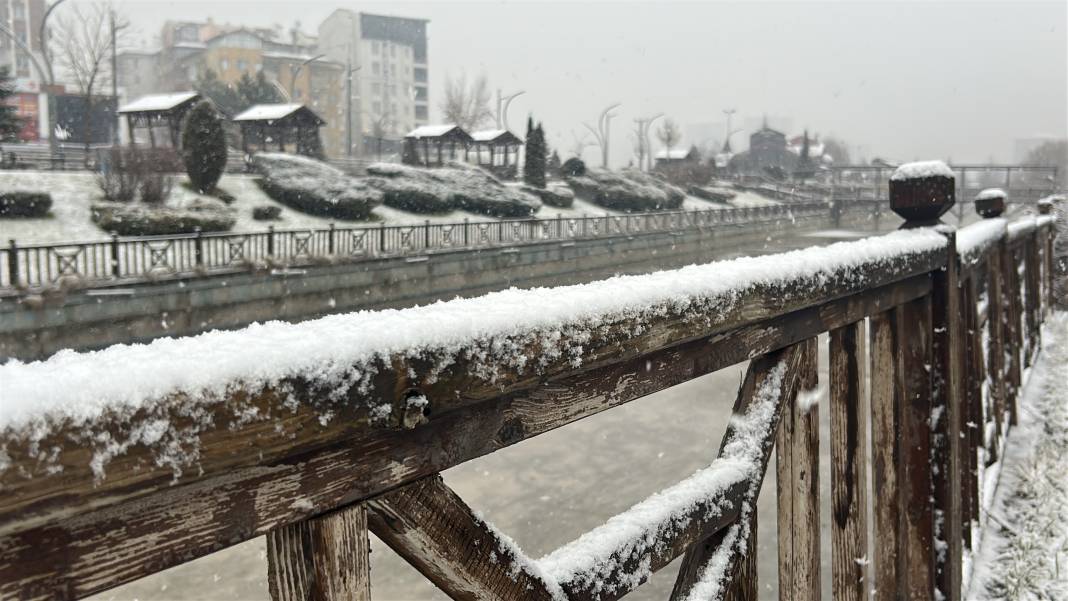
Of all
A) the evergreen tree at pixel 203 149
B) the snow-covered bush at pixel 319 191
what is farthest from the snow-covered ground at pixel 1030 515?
the evergreen tree at pixel 203 149

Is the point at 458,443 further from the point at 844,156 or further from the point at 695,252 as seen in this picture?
the point at 844,156

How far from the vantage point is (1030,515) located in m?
4.20

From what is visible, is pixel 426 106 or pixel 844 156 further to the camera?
pixel 844 156

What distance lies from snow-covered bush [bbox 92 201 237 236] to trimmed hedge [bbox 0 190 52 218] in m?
1.18

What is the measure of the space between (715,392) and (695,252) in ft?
61.6

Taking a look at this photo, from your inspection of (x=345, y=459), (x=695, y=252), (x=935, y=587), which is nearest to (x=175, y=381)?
(x=345, y=459)

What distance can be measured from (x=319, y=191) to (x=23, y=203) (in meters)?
9.05

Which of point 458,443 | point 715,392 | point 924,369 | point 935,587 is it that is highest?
point 458,443

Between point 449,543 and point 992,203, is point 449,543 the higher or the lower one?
the lower one

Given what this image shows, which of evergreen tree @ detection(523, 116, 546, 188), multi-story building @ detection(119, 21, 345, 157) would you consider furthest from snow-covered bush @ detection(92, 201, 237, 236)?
multi-story building @ detection(119, 21, 345, 157)

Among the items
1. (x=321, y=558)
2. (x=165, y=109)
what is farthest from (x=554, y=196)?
(x=321, y=558)

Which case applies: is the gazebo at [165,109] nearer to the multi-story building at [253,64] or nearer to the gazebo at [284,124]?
the gazebo at [284,124]

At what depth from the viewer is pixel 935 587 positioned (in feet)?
8.18

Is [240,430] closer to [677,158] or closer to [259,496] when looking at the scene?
[259,496]
